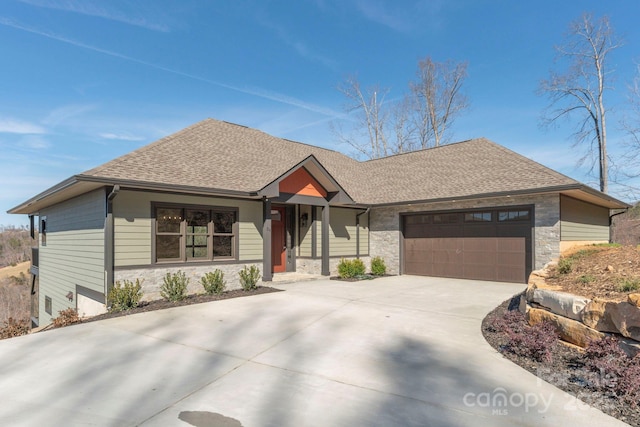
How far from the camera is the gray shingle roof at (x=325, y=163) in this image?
9602mm

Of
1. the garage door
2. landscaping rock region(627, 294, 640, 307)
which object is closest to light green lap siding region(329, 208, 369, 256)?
the garage door

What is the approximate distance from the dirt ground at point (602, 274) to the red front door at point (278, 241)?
358 inches

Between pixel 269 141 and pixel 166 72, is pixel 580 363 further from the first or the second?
pixel 166 72

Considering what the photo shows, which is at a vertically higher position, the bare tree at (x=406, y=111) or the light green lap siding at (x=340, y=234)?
the bare tree at (x=406, y=111)

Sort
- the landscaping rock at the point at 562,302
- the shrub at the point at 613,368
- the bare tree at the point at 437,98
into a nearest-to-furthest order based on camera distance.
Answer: the shrub at the point at 613,368, the landscaping rock at the point at 562,302, the bare tree at the point at 437,98

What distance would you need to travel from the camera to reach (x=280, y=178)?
10.8m

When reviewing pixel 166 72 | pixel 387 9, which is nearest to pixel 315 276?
pixel 166 72

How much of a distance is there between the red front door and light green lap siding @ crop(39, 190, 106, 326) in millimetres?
5833

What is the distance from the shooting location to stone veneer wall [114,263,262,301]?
853cm

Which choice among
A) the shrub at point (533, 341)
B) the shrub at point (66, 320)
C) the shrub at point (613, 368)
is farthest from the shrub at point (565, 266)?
the shrub at point (66, 320)

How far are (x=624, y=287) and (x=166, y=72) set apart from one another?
55.2 feet

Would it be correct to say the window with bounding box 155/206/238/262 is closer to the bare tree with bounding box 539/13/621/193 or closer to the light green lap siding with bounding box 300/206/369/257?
the light green lap siding with bounding box 300/206/369/257

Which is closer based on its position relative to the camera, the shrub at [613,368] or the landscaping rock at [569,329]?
the shrub at [613,368]

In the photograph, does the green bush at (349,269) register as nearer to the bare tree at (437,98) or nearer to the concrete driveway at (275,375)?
the concrete driveway at (275,375)
